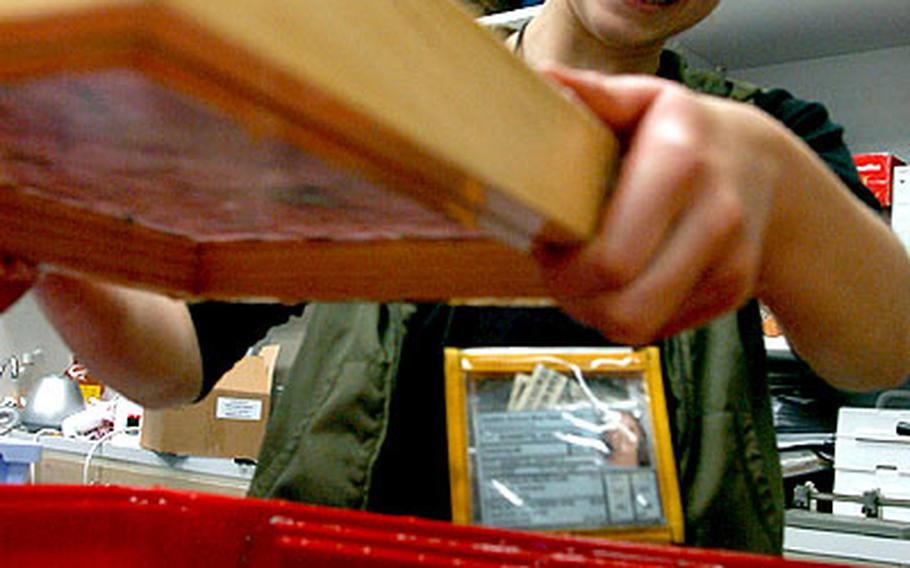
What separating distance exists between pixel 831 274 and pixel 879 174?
127cm

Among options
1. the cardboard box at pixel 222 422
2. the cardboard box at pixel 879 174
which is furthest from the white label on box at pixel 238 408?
the cardboard box at pixel 879 174

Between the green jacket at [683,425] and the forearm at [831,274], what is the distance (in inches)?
8.5

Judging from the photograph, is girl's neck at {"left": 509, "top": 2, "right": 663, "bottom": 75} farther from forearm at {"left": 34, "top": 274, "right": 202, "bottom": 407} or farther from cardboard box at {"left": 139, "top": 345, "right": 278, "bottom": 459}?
cardboard box at {"left": 139, "top": 345, "right": 278, "bottom": 459}

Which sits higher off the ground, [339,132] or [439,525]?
[339,132]

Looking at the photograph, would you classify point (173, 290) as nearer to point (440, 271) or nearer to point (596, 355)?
point (440, 271)

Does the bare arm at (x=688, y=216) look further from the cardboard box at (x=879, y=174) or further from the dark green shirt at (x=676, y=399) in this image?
the cardboard box at (x=879, y=174)

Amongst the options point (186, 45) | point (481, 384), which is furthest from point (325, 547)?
point (186, 45)

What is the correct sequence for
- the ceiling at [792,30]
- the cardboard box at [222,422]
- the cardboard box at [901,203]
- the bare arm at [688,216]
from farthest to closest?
the cardboard box at [222,422] → the ceiling at [792,30] → the cardboard box at [901,203] → the bare arm at [688,216]

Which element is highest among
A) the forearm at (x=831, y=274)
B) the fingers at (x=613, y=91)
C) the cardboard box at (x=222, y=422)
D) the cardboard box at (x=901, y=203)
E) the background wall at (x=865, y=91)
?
the background wall at (x=865, y=91)

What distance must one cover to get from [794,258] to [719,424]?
15.1 inches

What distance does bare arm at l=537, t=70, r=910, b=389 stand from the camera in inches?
10.2

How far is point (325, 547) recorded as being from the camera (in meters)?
0.53

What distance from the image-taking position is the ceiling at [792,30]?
1576 millimetres

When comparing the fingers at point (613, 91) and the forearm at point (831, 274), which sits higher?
the fingers at point (613, 91)
